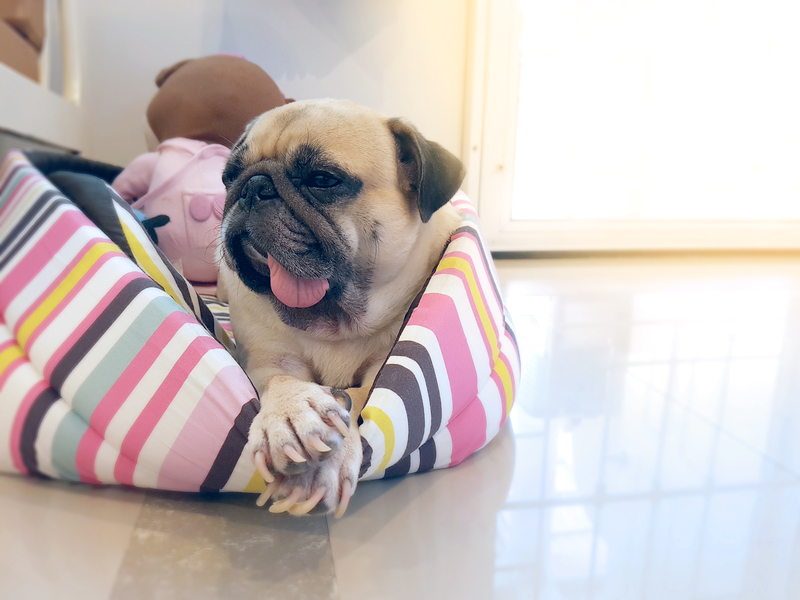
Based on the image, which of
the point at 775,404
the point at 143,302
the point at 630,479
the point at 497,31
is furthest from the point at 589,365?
the point at 497,31

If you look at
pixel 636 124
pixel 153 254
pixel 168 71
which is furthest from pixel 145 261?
pixel 636 124

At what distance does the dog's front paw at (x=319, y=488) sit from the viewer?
28.4 inches

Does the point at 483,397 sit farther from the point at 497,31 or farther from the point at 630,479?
the point at 497,31

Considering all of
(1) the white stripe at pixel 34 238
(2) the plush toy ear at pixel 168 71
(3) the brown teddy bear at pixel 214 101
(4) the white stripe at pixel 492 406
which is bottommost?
(4) the white stripe at pixel 492 406

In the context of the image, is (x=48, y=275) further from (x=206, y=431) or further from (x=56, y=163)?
(x=56, y=163)

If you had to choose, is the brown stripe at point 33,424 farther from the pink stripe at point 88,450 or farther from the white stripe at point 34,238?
the white stripe at point 34,238

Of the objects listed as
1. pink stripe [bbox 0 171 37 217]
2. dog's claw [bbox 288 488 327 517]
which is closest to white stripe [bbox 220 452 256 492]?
dog's claw [bbox 288 488 327 517]

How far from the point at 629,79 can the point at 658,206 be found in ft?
2.69

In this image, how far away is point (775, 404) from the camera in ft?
4.56

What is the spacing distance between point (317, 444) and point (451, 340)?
1.21 feet

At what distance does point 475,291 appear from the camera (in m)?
1.14

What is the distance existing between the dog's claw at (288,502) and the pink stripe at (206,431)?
149mm

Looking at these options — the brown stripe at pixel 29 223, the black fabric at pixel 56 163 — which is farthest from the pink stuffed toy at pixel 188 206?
the brown stripe at pixel 29 223

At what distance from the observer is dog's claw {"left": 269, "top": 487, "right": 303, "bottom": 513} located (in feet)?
2.35
